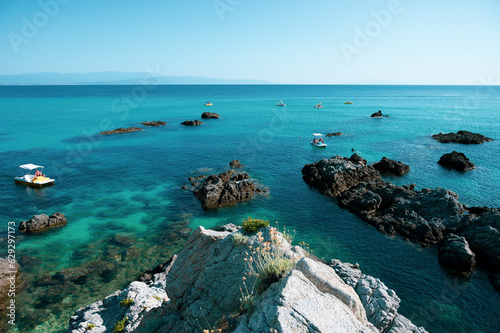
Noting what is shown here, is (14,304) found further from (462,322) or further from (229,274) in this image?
(462,322)

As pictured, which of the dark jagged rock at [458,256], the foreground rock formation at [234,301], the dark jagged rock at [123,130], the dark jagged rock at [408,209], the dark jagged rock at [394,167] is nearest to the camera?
the foreground rock formation at [234,301]

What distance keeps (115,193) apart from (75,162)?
814 inches

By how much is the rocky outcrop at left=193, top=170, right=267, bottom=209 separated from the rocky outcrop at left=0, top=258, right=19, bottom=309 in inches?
747

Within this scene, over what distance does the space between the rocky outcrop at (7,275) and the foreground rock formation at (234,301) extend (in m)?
8.64

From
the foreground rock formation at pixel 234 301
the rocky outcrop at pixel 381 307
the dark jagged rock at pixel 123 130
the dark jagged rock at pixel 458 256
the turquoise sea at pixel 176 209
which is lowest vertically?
the turquoise sea at pixel 176 209

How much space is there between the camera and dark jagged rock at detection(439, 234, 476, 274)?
23594 millimetres

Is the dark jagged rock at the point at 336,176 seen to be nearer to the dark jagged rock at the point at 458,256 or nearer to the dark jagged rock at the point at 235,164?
the dark jagged rock at the point at 235,164

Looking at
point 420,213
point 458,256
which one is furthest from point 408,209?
point 458,256

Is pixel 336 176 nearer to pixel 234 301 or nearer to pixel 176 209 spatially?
pixel 176 209

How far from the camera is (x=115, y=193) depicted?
131ft

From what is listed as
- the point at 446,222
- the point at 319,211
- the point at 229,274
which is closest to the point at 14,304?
the point at 229,274

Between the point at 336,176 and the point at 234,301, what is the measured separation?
113 ft

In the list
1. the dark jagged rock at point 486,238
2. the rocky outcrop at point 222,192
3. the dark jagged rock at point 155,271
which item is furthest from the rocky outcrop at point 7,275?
the dark jagged rock at point 486,238

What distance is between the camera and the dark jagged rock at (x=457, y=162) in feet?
161
